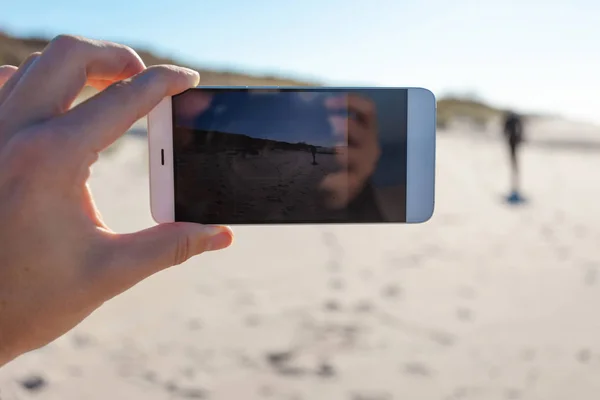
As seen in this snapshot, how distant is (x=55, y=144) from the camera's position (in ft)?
3.56

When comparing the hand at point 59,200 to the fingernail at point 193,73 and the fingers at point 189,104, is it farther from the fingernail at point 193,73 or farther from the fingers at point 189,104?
the fingers at point 189,104

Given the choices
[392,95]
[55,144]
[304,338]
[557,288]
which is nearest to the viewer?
[55,144]

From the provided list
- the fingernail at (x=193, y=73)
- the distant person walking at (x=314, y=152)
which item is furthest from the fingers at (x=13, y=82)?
the distant person walking at (x=314, y=152)

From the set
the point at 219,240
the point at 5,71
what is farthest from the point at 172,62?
the point at 219,240

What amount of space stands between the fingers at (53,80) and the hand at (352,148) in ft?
2.47

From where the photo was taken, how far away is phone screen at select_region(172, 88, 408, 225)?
1.58 metres

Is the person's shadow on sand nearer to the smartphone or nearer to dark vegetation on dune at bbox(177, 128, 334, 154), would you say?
the smartphone

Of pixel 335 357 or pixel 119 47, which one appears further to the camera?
pixel 335 357

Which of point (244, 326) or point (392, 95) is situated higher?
point (392, 95)

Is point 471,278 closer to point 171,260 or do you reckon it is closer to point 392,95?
point 392,95

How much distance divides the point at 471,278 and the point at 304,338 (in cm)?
163

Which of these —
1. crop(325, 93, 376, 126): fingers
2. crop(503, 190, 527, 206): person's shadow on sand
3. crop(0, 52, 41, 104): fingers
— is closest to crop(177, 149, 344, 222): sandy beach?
crop(325, 93, 376, 126): fingers

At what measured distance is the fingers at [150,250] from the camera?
Result: 120cm

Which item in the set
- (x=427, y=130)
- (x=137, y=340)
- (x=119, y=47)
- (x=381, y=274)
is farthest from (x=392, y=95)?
(x=381, y=274)
